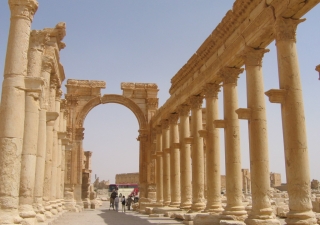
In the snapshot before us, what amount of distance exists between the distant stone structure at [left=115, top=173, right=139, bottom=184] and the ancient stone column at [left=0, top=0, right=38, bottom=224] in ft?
232

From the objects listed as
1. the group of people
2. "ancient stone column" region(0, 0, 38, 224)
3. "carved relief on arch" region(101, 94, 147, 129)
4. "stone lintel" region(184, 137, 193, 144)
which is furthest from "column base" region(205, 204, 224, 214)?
"carved relief on arch" region(101, 94, 147, 129)

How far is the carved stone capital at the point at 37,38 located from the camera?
549 inches

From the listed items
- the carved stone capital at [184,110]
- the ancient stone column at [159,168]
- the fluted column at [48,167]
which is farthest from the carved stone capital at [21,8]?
the ancient stone column at [159,168]

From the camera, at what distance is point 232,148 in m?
15.1

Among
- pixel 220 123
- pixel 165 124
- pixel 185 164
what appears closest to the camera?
pixel 220 123

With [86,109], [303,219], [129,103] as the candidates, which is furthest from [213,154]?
[86,109]

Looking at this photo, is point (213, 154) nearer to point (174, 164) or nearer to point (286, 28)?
point (174, 164)

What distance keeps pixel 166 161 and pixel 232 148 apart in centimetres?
1195

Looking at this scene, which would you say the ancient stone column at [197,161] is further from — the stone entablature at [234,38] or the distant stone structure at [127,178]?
the distant stone structure at [127,178]

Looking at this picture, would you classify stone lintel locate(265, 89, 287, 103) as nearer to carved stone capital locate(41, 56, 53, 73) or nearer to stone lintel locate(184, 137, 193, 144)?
carved stone capital locate(41, 56, 53, 73)

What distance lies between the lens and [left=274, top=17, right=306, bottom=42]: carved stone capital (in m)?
11.2

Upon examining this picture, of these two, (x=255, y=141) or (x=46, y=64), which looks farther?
(x=46, y=64)

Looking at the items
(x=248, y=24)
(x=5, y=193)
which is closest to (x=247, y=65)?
(x=248, y=24)

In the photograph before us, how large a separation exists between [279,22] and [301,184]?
4667mm
